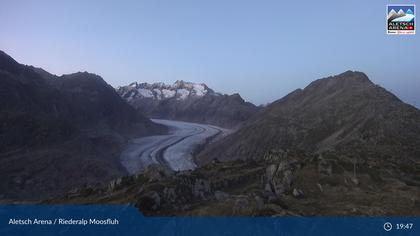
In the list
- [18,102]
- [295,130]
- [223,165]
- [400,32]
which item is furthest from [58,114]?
[400,32]

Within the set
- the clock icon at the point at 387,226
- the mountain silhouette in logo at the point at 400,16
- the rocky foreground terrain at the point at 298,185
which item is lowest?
the clock icon at the point at 387,226

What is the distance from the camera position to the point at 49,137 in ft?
373

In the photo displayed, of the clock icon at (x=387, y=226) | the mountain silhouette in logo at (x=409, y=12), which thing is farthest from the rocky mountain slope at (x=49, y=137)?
the clock icon at (x=387, y=226)

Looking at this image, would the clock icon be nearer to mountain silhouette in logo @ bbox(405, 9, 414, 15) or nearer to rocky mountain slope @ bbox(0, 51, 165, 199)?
mountain silhouette in logo @ bbox(405, 9, 414, 15)

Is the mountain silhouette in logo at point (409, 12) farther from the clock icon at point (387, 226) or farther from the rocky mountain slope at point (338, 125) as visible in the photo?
the clock icon at point (387, 226)

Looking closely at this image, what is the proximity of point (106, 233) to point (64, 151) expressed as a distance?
8676 centimetres

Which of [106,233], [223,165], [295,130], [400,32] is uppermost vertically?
[400,32]

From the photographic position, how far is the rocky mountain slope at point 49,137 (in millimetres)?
91812

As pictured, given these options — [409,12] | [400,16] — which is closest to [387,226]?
[400,16]

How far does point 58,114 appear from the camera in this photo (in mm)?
139875

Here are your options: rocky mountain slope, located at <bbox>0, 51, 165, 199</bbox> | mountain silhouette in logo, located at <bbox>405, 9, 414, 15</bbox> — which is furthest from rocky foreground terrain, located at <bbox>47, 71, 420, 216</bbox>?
rocky mountain slope, located at <bbox>0, 51, 165, 199</bbox>

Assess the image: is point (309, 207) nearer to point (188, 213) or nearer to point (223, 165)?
point (188, 213)

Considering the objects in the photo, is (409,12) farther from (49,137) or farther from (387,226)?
(49,137)

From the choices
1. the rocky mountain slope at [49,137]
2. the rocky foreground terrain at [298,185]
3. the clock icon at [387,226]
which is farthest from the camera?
the rocky mountain slope at [49,137]
